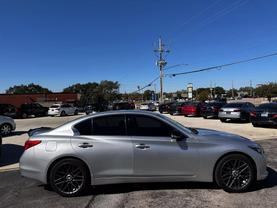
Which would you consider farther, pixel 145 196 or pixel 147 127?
pixel 147 127

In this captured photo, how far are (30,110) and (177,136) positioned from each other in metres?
43.1

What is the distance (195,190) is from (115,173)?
1.50 meters

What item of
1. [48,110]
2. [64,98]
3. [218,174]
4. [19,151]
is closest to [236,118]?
[19,151]

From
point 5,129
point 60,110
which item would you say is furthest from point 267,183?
point 60,110

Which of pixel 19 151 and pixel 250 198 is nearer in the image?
pixel 250 198

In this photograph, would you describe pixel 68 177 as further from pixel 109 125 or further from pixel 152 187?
pixel 152 187

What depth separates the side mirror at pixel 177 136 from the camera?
280 inches

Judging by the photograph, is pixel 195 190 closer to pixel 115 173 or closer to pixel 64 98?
pixel 115 173

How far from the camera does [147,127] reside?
24.0 ft

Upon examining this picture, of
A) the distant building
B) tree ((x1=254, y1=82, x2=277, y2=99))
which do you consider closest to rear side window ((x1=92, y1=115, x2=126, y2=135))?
the distant building

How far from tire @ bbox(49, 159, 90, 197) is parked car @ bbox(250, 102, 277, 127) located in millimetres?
15154

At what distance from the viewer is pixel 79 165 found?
23.1 feet

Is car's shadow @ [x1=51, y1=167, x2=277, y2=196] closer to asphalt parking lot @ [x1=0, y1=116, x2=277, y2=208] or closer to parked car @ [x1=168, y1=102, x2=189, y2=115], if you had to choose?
asphalt parking lot @ [x1=0, y1=116, x2=277, y2=208]

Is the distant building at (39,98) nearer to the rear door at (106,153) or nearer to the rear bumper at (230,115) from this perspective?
the rear bumper at (230,115)
